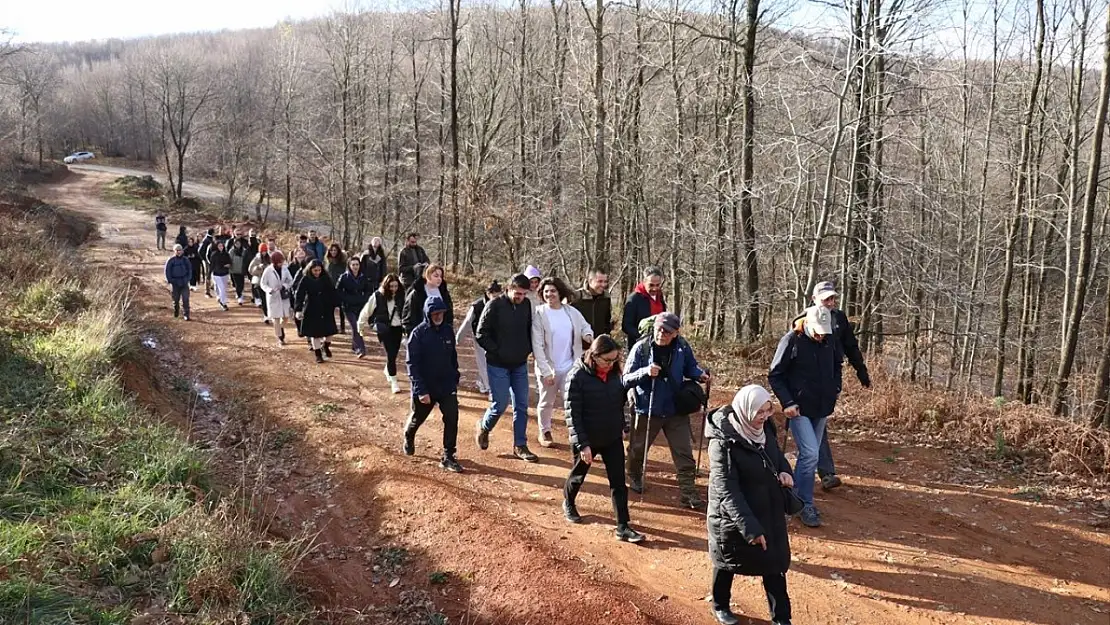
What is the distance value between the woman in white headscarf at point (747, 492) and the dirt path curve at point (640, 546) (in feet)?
2.46

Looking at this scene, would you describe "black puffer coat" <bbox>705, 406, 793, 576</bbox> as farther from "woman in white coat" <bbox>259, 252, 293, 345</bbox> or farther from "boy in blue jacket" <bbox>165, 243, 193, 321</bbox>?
"boy in blue jacket" <bbox>165, 243, 193, 321</bbox>

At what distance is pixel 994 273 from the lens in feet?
75.2

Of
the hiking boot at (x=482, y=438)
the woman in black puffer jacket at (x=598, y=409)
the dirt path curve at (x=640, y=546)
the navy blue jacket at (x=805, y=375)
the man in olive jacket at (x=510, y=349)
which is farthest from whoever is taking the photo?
the hiking boot at (x=482, y=438)

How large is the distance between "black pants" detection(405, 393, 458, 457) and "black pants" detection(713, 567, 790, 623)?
3.40m

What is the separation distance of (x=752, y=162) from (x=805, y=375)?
957 cm

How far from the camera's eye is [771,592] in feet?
14.2

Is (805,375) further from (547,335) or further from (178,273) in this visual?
(178,273)

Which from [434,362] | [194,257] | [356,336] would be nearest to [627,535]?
[434,362]

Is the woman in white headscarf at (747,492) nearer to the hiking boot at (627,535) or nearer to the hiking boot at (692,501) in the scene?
the hiking boot at (627,535)

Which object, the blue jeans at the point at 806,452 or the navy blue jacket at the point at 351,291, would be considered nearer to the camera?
the blue jeans at the point at 806,452

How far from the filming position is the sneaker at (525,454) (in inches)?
293

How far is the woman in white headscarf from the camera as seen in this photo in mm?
4062

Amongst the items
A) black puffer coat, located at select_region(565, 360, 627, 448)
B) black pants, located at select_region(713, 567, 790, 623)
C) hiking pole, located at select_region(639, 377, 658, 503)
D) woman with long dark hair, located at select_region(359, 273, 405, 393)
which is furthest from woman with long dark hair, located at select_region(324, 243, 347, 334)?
black pants, located at select_region(713, 567, 790, 623)

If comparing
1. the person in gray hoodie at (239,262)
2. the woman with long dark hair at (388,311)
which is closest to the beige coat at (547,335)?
the woman with long dark hair at (388,311)
